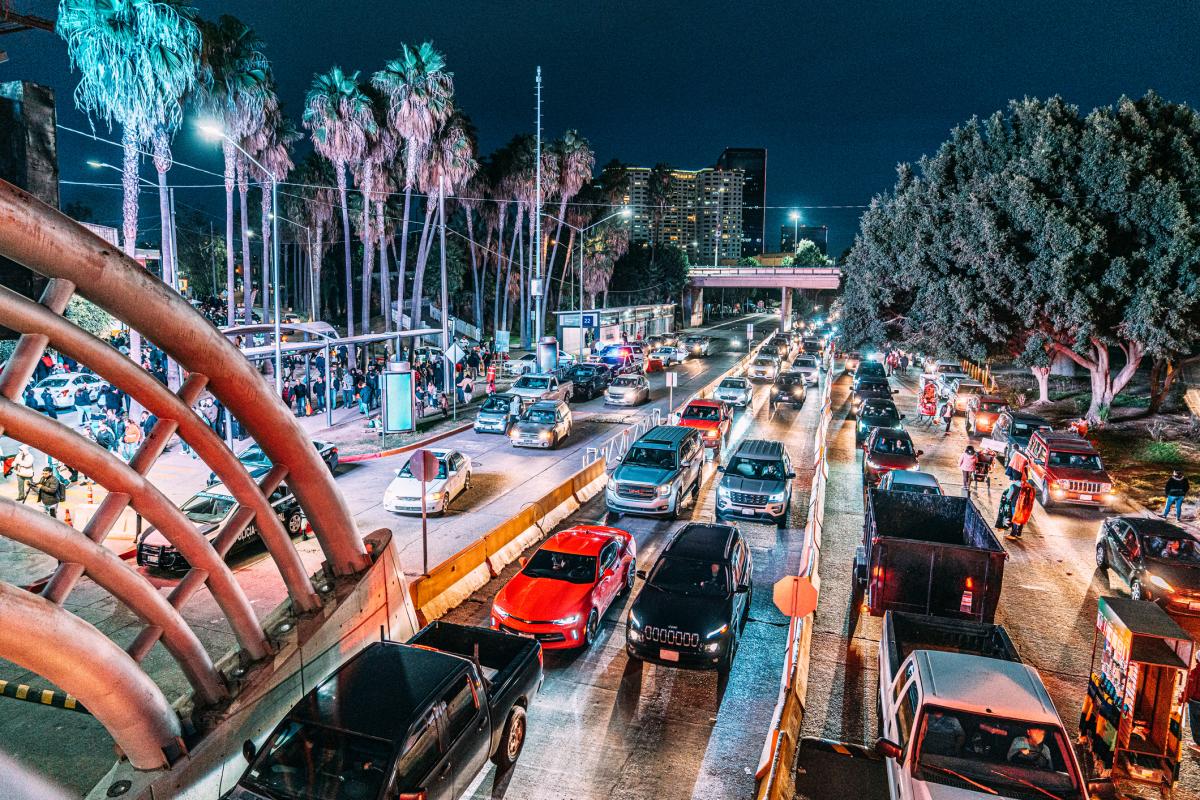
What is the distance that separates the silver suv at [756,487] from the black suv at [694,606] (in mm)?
4387

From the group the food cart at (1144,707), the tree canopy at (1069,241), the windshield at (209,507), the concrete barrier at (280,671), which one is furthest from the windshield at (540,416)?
the food cart at (1144,707)

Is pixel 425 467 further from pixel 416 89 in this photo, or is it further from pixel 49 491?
pixel 416 89

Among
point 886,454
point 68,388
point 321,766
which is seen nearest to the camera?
point 321,766

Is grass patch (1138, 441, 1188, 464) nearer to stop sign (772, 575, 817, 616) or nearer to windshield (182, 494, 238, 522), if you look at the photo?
stop sign (772, 575, 817, 616)

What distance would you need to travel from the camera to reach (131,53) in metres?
22.8

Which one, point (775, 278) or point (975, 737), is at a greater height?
point (775, 278)

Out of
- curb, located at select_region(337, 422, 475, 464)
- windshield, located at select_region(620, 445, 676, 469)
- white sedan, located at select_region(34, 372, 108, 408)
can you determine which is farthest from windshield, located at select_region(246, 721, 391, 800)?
white sedan, located at select_region(34, 372, 108, 408)

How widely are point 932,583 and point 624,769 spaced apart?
5.54m

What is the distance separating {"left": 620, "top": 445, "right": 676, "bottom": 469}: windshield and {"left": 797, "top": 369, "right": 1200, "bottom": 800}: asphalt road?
3910mm

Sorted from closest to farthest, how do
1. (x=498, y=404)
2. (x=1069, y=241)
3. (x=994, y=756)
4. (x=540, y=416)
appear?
(x=994, y=756) → (x=540, y=416) → (x=1069, y=241) → (x=498, y=404)

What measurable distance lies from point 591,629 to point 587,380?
26037mm

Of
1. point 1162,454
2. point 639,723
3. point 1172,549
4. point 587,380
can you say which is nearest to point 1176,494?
point 1172,549

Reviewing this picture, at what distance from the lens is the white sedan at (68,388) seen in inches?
1037

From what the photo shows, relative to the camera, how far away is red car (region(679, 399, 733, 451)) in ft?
76.5
